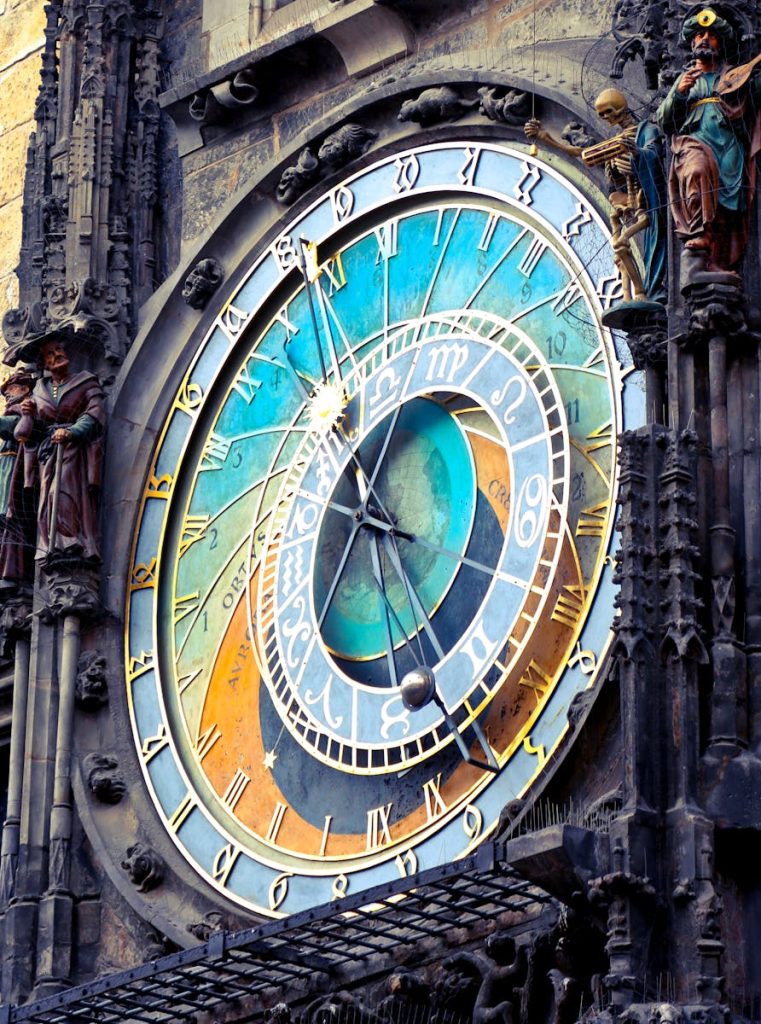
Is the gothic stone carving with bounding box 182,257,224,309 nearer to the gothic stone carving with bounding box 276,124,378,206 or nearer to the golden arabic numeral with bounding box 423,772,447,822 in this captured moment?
the gothic stone carving with bounding box 276,124,378,206

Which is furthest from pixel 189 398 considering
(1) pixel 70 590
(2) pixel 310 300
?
(1) pixel 70 590

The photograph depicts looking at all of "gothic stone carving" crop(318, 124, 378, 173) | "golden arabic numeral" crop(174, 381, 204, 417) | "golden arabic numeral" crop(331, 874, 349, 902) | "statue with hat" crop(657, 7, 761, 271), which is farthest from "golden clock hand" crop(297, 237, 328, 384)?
"statue with hat" crop(657, 7, 761, 271)

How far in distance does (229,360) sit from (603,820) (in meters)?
3.56

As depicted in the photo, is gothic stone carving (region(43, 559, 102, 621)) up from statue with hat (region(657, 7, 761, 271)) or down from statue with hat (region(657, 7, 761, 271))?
down

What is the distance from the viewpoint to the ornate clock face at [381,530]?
12391 mm

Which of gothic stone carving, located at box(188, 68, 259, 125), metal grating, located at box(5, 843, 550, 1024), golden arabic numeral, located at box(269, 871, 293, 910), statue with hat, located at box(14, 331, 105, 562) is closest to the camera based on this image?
metal grating, located at box(5, 843, 550, 1024)

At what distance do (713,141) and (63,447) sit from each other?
348 centimetres

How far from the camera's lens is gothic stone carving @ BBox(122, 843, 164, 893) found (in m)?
13.3

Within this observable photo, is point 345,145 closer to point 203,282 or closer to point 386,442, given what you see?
point 203,282

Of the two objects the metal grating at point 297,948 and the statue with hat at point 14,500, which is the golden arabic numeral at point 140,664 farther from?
the metal grating at point 297,948

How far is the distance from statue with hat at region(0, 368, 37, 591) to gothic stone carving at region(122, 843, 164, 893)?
139 centimetres

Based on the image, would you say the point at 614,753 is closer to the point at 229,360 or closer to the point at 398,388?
the point at 398,388

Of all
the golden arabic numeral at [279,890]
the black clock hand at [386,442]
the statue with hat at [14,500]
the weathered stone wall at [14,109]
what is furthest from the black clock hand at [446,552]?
the weathered stone wall at [14,109]

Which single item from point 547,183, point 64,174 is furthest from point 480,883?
point 64,174
